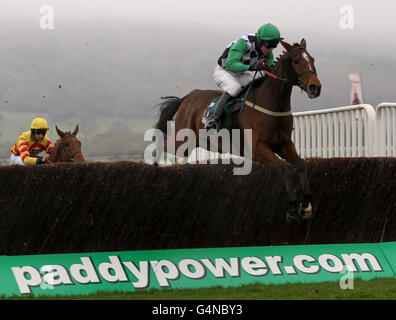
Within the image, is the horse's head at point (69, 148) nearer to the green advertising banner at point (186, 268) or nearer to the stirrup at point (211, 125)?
the stirrup at point (211, 125)

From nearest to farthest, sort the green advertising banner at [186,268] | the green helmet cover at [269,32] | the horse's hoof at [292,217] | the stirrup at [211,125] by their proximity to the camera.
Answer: the green advertising banner at [186,268] → the horse's hoof at [292,217] → the green helmet cover at [269,32] → the stirrup at [211,125]

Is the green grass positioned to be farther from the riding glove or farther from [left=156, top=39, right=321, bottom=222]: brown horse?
the riding glove

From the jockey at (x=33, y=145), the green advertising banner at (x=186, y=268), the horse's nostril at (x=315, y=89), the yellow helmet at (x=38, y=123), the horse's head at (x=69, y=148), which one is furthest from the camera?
the yellow helmet at (x=38, y=123)

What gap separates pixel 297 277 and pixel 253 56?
2.44 meters

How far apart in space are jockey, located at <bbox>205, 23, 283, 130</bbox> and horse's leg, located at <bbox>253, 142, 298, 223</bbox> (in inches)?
32.4

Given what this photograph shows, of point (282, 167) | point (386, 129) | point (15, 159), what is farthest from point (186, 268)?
point (386, 129)

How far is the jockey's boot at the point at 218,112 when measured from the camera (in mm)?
7777

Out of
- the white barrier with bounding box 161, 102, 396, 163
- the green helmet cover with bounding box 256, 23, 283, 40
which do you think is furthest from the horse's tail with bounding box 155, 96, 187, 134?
the green helmet cover with bounding box 256, 23, 283, 40

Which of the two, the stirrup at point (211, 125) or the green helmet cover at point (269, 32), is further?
the stirrup at point (211, 125)

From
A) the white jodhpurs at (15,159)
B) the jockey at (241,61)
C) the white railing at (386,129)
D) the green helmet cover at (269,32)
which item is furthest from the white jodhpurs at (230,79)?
the white jodhpurs at (15,159)

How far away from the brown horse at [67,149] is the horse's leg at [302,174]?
2.63 meters

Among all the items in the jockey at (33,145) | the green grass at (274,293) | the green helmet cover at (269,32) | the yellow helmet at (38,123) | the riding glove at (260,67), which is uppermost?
the green helmet cover at (269,32)
